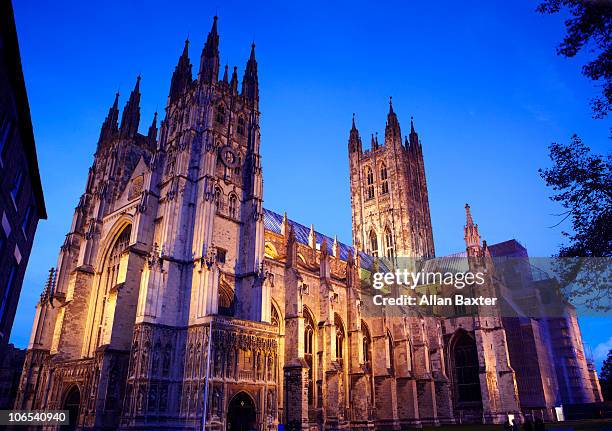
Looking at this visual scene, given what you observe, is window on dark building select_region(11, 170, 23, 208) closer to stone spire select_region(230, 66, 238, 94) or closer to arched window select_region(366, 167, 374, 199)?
stone spire select_region(230, 66, 238, 94)

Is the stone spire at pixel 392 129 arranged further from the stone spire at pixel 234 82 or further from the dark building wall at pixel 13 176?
the dark building wall at pixel 13 176

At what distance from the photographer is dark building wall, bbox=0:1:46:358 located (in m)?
12.1

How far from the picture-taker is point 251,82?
4091 centimetres

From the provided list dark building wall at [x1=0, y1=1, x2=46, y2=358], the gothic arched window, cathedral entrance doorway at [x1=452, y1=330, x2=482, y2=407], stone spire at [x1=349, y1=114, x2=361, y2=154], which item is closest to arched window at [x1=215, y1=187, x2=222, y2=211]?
the gothic arched window

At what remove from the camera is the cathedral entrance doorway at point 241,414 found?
26.2 m

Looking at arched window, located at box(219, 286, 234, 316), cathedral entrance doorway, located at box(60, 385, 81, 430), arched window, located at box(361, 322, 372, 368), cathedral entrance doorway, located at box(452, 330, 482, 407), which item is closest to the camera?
cathedral entrance doorway, located at box(60, 385, 81, 430)

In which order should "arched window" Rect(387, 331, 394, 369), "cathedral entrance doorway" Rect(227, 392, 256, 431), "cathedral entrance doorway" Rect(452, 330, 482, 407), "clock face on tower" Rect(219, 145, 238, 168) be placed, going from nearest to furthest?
"cathedral entrance doorway" Rect(227, 392, 256, 431) → "clock face on tower" Rect(219, 145, 238, 168) → "arched window" Rect(387, 331, 394, 369) → "cathedral entrance doorway" Rect(452, 330, 482, 407)


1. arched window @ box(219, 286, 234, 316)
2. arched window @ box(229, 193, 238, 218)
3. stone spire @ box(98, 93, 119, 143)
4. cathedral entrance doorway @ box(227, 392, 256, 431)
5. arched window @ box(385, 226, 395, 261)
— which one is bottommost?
cathedral entrance doorway @ box(227, 392, 256, 431)

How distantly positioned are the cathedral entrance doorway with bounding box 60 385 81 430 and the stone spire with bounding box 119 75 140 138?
76.5 ft

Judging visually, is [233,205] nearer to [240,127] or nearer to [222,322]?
[240,127]

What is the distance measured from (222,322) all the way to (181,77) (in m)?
24.4

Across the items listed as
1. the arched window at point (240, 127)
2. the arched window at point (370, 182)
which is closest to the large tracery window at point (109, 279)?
the arched window at point (240, 127)

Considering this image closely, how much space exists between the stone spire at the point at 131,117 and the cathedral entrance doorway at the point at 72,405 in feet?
76.5

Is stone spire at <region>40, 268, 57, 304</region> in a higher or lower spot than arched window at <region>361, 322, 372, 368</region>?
higher
